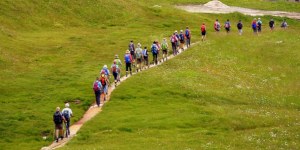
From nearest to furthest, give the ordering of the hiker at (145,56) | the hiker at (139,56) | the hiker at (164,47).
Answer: the hiker at (139,56), the hiker at (145,56), the hiker at (164,47)

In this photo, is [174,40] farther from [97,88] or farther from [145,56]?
[97,88]

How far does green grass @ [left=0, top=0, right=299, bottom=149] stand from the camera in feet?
175

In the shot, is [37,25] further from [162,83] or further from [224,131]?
[224,131]

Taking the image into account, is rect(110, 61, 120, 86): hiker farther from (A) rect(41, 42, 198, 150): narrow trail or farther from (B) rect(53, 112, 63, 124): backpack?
(B) rect(53, 112, 63, 124): backpack

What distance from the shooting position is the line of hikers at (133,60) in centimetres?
5906

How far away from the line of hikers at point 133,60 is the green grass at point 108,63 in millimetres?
1430

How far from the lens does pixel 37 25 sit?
99.1 metres

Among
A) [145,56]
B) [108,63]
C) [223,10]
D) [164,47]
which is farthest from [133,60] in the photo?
[223,10]

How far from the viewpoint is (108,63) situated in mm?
77125

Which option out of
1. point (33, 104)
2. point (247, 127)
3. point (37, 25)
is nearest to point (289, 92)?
point (247, 127)

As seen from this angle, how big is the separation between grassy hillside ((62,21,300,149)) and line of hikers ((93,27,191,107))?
4.65 feet

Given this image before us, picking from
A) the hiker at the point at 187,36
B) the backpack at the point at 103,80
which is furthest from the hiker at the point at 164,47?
the backpack at the point at 103,80

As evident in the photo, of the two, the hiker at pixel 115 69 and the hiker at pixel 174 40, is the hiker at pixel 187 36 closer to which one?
the hiker at pixel 174 40

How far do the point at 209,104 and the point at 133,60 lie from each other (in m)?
14.7
